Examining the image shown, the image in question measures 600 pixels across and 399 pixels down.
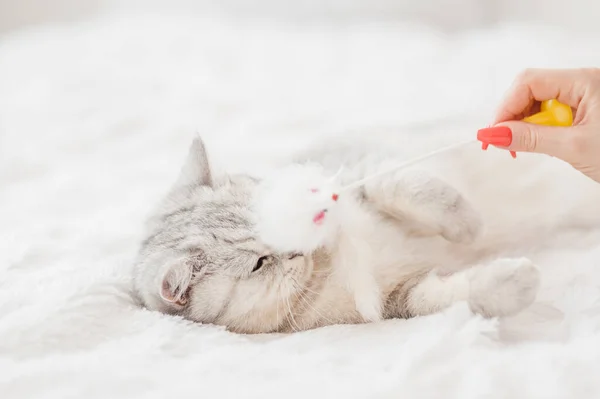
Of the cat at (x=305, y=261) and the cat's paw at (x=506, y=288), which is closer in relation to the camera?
the cat's paw at (x=506, y=288)

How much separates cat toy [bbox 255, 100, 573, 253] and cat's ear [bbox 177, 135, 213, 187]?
0.20 m

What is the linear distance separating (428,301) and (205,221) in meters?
0.48

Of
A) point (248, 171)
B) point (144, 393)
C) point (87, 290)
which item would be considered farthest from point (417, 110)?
point (144, 393)

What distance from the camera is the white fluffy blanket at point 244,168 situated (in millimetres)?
1009

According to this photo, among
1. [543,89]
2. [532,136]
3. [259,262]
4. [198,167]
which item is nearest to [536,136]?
[532,136]

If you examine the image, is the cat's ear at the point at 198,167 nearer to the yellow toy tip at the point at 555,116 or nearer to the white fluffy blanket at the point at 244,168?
the white fluffy blanket at the point at 244,168

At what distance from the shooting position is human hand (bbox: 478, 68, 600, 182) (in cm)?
111

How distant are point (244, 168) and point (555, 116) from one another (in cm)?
84

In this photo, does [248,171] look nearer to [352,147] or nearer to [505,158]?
[352,147]

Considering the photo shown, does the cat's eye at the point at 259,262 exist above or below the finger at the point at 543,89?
below

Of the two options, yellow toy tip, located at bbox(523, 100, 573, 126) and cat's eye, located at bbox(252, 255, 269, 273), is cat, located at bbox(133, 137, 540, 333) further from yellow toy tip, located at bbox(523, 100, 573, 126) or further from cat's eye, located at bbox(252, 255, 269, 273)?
yellow toy tip, located at bbox(523, 100, 573, 126)

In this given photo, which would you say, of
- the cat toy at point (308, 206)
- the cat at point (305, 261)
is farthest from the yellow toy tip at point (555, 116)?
the cat at point (305, 261)

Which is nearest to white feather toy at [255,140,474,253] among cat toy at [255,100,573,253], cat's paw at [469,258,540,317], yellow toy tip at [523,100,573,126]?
cat toy at [255,100,573,253]

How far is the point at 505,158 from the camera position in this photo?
4.98 ft
